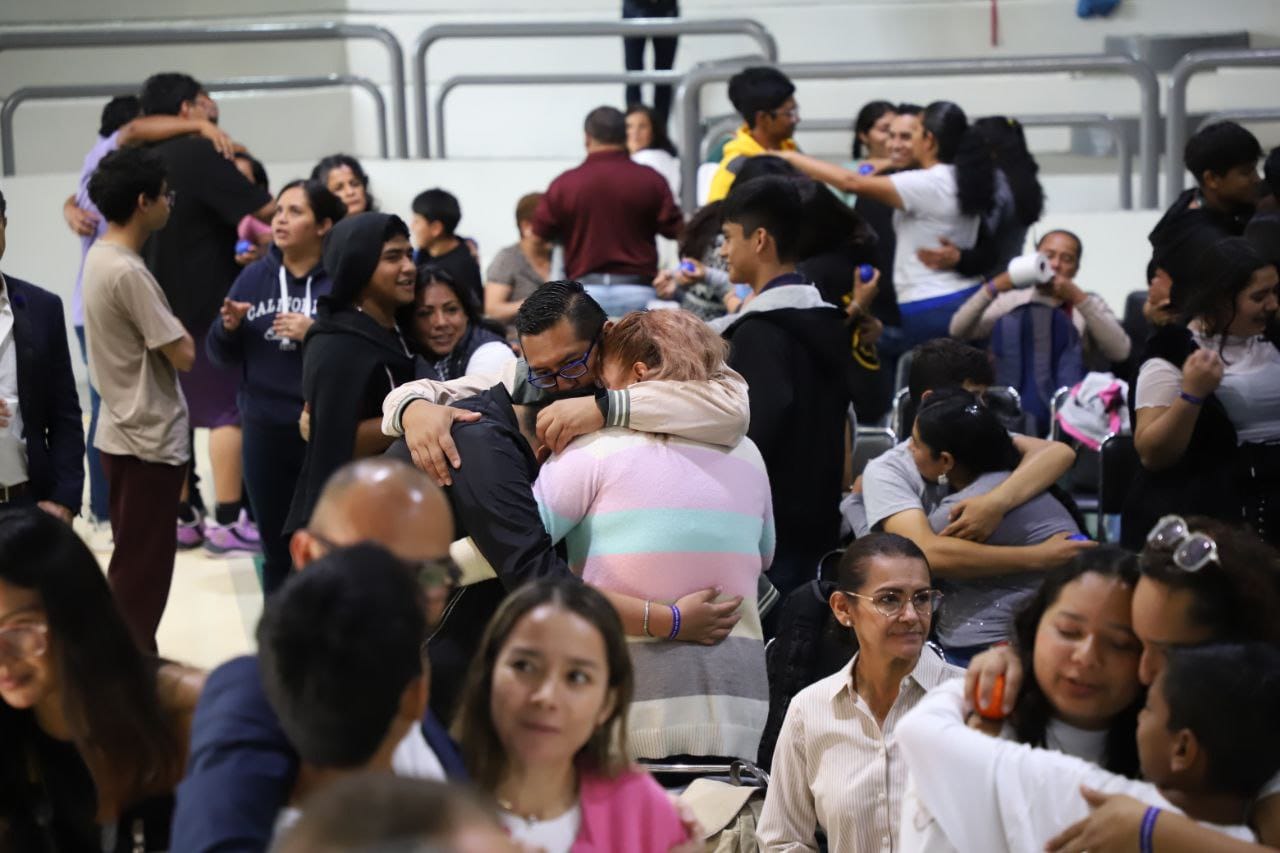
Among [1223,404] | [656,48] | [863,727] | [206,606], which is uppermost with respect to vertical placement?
[656,48]

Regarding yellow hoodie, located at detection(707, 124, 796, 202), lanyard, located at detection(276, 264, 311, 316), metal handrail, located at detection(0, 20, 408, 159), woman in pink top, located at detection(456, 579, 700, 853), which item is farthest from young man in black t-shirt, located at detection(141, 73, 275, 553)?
woman in pink top, located at detection(456, 579, 700, 853)

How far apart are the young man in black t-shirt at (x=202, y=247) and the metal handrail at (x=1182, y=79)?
3723 mm

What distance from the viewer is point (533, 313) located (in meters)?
2.98

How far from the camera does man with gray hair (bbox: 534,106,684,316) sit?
622cm

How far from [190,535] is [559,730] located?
4562 mm

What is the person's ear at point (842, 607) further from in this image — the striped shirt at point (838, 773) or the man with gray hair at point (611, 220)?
the man with gray hair at point (611, 220)

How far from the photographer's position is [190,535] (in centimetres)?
616

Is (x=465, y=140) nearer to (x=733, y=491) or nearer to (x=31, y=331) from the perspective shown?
(x=31, y=331)

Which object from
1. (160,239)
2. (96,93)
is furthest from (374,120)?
(160,239)

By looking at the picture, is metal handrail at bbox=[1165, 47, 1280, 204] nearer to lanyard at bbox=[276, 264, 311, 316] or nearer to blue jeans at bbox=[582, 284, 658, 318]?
blue jeans at bbox=[582, 284, 658, 318]

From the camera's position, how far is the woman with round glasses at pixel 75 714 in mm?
2068

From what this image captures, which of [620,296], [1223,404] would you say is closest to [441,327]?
[1223,404]

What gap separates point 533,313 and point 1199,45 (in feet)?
25.5

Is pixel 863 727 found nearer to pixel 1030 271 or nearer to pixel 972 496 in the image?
pixel 972 496
